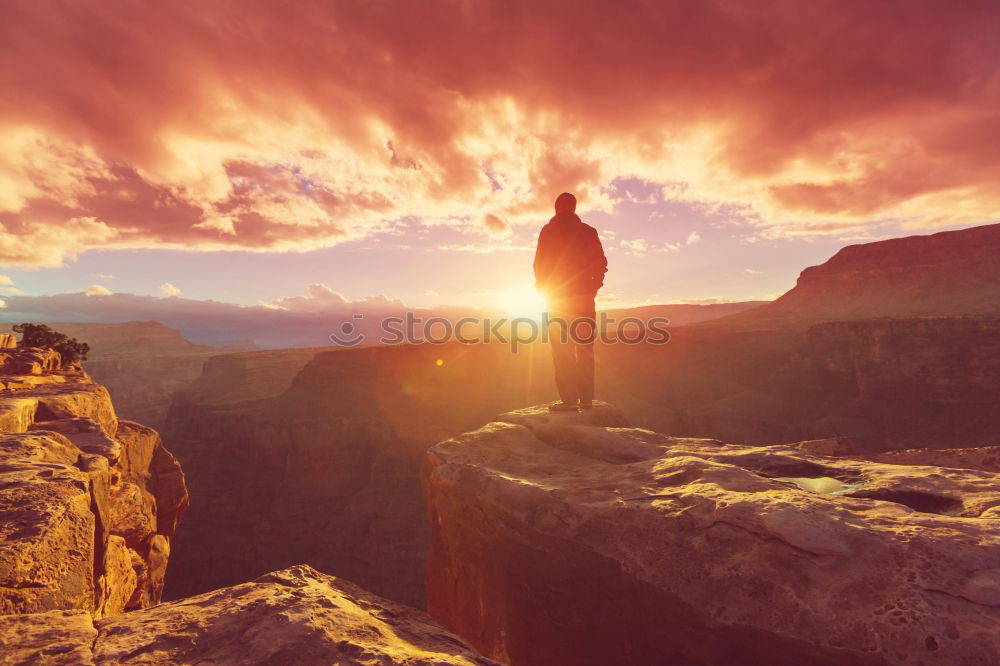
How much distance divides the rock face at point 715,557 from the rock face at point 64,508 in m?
3.12

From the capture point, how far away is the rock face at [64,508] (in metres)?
2.64

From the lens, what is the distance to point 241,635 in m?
2.16

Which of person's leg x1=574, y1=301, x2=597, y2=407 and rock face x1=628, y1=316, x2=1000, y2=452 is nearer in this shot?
person's leg x1=574, y1=301, x2=597, y2=407

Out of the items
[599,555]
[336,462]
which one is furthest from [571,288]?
[336,462]

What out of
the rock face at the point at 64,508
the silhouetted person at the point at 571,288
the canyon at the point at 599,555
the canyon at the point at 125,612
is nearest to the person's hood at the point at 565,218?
the silhouetted person at the point at 571,288

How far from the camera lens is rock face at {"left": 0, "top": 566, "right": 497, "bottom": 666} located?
1.93 m

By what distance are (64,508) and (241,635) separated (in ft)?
7.02

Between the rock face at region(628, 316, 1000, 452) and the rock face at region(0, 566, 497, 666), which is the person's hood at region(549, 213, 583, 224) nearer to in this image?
the rock face at region(0, 566, 497, 666)

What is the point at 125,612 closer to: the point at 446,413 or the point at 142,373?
the point at 446,413

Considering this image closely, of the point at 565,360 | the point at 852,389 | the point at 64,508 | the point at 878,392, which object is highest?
the point at 565,360

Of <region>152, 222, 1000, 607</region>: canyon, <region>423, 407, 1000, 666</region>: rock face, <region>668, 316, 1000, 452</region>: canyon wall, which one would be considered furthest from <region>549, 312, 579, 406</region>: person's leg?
<region>152, 222, 1000, 607</region>: canyon

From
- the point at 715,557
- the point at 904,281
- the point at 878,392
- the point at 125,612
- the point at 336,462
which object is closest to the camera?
the point at 715,557

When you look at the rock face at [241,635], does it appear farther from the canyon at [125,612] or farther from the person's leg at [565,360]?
the person's leg at [565,360]

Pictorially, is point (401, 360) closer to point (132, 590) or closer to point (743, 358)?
point (743, 358)
